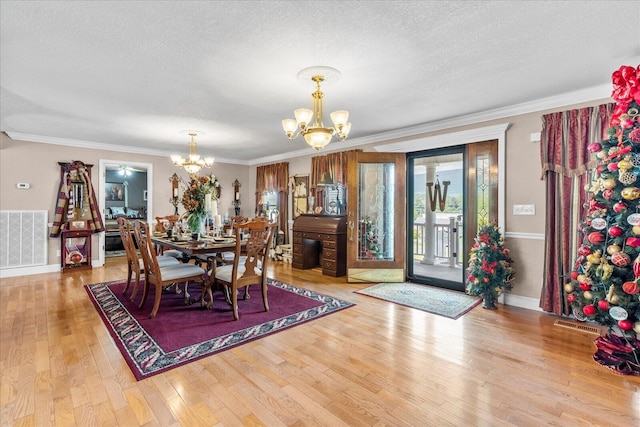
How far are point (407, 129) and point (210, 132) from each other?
3.19 m

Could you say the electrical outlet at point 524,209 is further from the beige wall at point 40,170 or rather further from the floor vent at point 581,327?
the beige wall at point 40,170

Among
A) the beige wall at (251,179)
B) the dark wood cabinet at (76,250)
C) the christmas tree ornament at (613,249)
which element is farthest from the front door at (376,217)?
the dark wood cabinet at (76,250)

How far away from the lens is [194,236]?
4.13m

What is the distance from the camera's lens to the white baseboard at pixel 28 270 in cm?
516

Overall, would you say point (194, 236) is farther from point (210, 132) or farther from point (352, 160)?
point (352, 160)

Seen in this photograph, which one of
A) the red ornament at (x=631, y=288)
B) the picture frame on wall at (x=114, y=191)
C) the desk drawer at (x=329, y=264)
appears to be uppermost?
the picture frame on wall at (x=114, y=191)

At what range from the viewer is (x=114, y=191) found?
28.4ft

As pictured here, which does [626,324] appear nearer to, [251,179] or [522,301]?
[522,301]

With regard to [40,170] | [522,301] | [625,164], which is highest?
[40,170]

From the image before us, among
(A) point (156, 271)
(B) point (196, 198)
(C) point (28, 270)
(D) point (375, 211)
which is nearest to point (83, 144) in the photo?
(C) point (28, 270)

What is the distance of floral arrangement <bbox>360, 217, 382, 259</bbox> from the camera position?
16.7ft

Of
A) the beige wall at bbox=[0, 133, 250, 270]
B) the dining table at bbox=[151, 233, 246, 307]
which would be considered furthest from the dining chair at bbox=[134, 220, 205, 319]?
the beige wall at bbox=[0, 133, 250, 270]

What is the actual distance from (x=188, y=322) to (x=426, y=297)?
2.97 m

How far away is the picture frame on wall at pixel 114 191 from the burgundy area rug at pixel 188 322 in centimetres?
506
